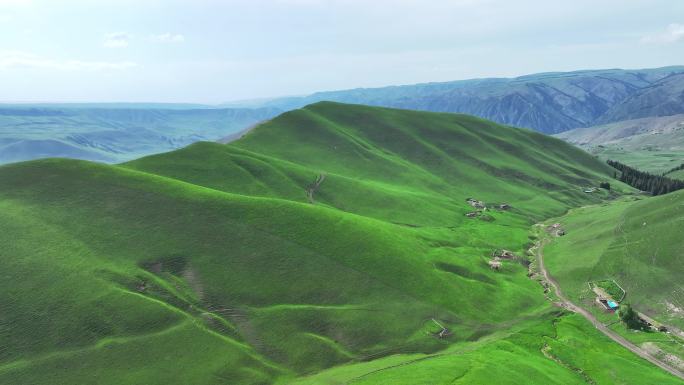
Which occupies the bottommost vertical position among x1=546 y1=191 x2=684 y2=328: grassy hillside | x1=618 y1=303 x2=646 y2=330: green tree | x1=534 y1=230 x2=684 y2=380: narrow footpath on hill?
x1=534 y1=230 x2=684 y2=380: narrow footpath on hill

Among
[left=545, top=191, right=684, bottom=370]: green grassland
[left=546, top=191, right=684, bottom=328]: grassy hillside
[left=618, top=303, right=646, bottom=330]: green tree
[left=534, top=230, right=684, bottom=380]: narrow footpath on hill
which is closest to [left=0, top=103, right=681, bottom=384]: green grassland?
[left=534, top=230, right=684, bottom=380]: narrow footpath on hill

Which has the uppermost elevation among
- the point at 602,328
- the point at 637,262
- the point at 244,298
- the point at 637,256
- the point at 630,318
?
the point at 244,298

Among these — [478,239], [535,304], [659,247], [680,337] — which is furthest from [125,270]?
[659,247]

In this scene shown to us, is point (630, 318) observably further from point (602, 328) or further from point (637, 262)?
point (637, 262)

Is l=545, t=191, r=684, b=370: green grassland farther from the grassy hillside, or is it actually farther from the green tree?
the green tree

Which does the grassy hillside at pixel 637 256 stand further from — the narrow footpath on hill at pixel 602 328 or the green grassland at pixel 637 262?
the narrow footpath on hill at pixel 602 328

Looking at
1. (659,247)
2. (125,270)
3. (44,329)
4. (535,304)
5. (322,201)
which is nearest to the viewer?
(44,329)

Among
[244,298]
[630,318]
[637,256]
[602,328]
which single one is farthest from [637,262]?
[244,298]

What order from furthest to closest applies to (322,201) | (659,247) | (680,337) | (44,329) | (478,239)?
(322,201) < (478,239) < (659,247) < (680,337) < (44,329)

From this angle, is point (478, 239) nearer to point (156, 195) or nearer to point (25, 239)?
point (156, 195)
